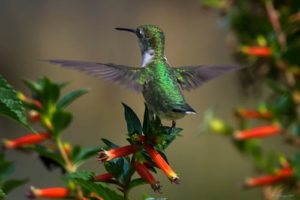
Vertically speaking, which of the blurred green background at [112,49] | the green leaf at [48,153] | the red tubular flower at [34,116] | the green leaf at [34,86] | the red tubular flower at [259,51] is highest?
the blurred green background at [112,49]

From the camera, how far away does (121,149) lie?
3.79 ft

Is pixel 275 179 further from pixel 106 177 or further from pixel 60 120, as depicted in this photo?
pixel 106 177

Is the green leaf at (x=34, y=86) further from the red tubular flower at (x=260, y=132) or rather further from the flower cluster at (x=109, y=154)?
the red tubular flower at (x=260, y=132)

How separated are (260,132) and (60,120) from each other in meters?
1.19

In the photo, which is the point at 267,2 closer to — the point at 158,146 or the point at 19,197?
the point at 158,146

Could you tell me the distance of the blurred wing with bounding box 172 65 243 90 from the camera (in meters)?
1.85

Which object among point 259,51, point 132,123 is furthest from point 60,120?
point 259,51

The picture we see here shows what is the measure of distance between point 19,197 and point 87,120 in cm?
134

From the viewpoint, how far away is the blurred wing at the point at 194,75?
6.08 feet

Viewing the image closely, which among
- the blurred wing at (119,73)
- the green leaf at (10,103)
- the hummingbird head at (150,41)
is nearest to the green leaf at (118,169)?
the green leaf at (10,103)

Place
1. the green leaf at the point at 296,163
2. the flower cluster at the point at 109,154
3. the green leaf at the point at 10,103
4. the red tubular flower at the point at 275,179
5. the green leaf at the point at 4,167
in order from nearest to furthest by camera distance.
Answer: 1. the green leaf at the point at 10,103
2. the flower cluster at the point at 109,154
3. the green leaf at the point at 4,167
4. the green leaf at the point at 296,163
5. the red tubular flower at the point at 275,179

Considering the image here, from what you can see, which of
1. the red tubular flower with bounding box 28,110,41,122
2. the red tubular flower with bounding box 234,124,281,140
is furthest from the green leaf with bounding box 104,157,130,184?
the red tubular flower with bounding box 234,124,281,140

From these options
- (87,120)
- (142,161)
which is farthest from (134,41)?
(142,161)

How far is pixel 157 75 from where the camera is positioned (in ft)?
5.88
